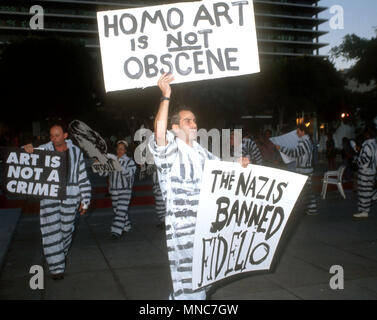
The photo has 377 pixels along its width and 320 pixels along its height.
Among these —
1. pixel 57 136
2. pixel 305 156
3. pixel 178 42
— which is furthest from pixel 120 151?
pixel 178 42

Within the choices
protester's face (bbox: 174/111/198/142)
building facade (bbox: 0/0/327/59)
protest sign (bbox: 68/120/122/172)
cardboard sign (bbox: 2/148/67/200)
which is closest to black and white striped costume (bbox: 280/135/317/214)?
protest sign (bbox: 68/120/122/172)

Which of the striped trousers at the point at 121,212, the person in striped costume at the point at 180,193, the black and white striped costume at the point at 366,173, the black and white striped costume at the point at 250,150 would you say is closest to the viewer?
the person in striped costume at the point at 180,193

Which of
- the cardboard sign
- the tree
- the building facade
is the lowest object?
the cardboard sign

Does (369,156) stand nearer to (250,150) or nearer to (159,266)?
(250,150)

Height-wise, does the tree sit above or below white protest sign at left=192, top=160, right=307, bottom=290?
above

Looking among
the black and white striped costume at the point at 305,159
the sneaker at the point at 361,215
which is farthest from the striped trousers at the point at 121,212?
the sneaker at the point at 361,215

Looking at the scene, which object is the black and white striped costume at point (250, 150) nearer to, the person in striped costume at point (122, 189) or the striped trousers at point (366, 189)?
the striped trousers at point (366, 189)

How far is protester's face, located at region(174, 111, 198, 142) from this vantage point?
3.62 m

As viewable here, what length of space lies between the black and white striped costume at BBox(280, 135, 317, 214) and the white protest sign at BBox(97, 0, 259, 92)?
16.9 feet

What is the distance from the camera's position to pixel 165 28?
4070mm

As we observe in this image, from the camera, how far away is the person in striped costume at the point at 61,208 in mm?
5250

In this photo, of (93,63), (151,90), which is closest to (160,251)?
(151,90)

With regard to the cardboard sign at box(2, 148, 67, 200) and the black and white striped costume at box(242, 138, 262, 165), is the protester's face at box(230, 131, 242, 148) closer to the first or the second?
the black and white striped costume at box(242, 138, 262, 165)

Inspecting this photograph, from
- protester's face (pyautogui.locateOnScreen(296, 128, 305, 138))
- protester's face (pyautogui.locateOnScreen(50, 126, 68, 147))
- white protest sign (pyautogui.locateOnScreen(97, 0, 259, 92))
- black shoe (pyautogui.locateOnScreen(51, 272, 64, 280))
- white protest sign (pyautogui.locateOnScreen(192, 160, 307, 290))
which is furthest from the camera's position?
protester's face (pyautogui.locateOnScreen(296, 128, 305, 138))
